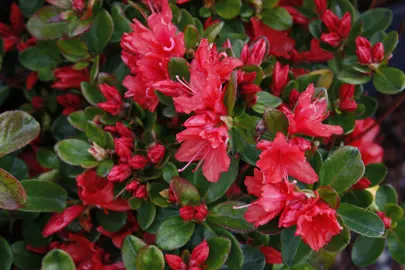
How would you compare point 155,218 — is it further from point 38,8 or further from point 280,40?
point 38,8

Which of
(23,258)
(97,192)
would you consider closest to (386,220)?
(97,192)

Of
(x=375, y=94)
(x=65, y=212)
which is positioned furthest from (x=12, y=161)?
(x=375, y=94)

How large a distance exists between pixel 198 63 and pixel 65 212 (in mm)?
501

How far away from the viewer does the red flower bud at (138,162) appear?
1.09 metres

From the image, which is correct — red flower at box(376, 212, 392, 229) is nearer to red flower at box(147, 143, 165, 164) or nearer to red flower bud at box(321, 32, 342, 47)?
red flower bud at box(321, 32, 342, 47)

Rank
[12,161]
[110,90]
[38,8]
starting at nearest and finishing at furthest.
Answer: [110,90], [12,161], [38,8]

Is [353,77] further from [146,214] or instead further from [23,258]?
[23,258]

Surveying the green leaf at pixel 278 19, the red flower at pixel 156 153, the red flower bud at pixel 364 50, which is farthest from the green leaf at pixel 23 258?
the red flower bud at pixel 364 50

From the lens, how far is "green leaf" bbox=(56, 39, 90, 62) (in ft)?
4.14

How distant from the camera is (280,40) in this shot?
1.33m

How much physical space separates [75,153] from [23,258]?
353 mm

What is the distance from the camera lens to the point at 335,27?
123 centimetres

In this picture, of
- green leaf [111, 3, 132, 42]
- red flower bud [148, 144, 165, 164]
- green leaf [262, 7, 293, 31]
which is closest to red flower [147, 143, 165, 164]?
red flower bud [148, 144, 165, 164]

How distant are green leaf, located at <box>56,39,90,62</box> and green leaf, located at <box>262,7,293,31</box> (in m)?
0.45
